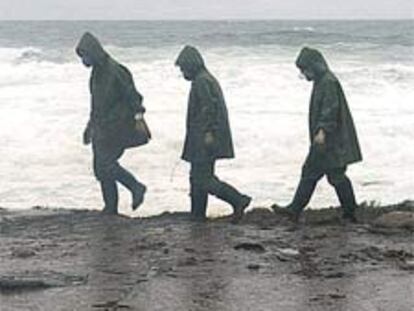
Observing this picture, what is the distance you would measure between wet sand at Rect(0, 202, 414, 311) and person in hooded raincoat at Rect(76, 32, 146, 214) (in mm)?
472

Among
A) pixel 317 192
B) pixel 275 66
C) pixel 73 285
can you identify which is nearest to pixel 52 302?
pixel 73 285

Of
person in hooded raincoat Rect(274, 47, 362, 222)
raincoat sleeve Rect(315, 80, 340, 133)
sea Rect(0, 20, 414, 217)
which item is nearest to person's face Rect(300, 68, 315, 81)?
person in hooded raincoat Rect(274, 47, 362, 222)

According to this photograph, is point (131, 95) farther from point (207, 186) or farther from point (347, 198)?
point (347, 198)

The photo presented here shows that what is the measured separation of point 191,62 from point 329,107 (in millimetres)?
1369

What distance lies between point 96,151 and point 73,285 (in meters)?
3.32

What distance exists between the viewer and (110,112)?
9836 mm

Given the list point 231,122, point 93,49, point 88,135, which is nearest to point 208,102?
point 93,49

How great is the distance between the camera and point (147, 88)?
27188mm

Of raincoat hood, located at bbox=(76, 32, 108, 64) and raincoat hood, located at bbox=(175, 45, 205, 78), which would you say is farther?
raincoat hood, located at bbox=(76, 32, 108, 64)

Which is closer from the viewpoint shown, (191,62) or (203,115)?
(203,115)

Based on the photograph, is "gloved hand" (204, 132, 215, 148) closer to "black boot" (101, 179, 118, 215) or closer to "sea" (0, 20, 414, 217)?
"black boot" (101, 179, 118, 215)

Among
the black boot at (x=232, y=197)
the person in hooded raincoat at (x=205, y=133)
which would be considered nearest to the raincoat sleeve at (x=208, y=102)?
the person in hooded raincoat at (x=205, y=133)

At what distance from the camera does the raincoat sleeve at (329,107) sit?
8945 millimetres

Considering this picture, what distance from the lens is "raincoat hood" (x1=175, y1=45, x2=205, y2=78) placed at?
9367 millimetres
